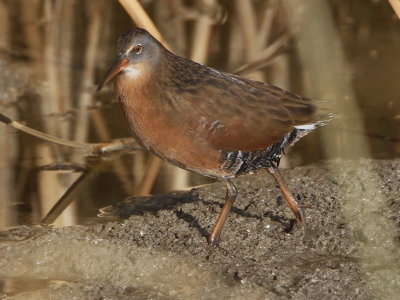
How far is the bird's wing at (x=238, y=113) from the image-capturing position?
185 inches

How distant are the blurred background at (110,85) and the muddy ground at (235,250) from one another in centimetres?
39

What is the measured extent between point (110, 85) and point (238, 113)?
3.23 meters

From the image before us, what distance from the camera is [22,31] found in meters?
8.80

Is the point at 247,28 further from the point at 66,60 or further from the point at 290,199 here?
the point at 290,199

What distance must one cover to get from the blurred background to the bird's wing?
24 cm

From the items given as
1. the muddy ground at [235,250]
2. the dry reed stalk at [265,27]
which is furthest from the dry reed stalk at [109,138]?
the dry reed stalk at [265,27]

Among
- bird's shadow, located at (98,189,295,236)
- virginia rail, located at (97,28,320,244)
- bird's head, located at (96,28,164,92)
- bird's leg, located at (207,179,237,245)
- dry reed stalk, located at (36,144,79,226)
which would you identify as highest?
bird's head, located at (96,28,164,92)

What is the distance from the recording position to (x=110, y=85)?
7.86 metres

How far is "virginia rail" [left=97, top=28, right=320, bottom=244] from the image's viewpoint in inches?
184

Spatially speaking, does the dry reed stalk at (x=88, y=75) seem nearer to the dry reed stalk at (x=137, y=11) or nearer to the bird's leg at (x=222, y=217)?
the dry reed stalk at (x=137, y=11)

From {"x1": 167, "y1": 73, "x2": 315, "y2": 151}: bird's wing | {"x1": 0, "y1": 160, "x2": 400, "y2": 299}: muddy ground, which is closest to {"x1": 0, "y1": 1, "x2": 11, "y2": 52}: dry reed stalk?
{"x1": 0, "y1": 160, "x2": 400, "y2": 299}: muddy ground

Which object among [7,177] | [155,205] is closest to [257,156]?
[155,205]

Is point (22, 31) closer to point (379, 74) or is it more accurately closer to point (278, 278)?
point (379, 74)

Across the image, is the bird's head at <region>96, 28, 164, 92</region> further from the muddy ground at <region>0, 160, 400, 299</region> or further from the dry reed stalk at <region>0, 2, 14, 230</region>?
the dry reed stalk at <region>0, 2, 14, 230</region>
